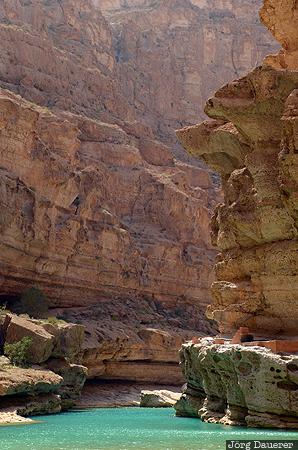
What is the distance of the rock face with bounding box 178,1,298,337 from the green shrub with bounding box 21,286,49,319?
23.3 metres

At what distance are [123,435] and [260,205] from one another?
12.0 metres

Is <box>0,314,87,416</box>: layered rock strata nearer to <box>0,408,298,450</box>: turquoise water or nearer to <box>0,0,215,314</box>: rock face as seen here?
<box>0,408,298,450</box>: turquoise water

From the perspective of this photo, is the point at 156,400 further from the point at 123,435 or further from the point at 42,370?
the point at 123,435

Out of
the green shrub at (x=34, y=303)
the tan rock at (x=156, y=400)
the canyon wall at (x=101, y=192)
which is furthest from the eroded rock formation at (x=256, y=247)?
the canyon wall at (x=101, y=192)

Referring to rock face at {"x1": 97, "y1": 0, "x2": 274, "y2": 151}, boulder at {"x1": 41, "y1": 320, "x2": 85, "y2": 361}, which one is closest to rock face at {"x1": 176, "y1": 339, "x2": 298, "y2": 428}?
boulder at {"x1": 41, "y1": 320, "x2": 85, "y2": 361}

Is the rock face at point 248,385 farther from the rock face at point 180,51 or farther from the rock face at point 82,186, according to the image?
the rock face at point 180,51

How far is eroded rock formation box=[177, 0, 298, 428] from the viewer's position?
103 feet

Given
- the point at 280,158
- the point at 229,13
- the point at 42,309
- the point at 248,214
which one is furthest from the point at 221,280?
the point at 229,13

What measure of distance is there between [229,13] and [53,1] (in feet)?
130

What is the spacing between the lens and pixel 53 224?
2478 inches

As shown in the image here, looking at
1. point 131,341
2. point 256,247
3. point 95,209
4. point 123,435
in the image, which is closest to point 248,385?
point 123,435

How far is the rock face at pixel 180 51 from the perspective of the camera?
4102 inches

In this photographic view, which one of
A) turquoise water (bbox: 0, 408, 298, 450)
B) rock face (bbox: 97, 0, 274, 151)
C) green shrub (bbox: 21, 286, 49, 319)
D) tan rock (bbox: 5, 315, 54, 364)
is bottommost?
turquoise water (bbox: 0, 408, 298, 450)

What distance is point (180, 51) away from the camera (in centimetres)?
11675
